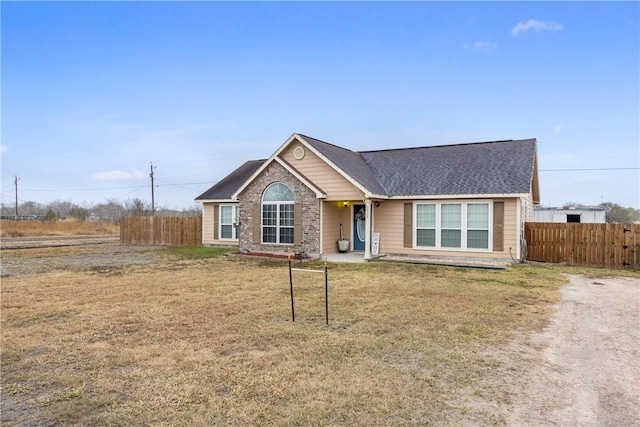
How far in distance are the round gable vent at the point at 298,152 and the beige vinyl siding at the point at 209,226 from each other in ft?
22.8

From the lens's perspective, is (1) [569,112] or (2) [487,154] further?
(1) [569,112]

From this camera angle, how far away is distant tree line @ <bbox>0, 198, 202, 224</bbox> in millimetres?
48156

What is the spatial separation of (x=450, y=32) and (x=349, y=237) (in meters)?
10.5

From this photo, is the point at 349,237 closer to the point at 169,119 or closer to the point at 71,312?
the point at 71,312

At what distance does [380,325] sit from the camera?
6141mm

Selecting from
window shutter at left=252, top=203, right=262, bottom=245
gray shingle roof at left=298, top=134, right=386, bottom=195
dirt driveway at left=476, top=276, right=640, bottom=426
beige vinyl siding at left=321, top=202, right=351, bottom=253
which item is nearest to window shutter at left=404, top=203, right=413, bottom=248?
gray shingle roof at left=298, top=134, right=386, bottom=195

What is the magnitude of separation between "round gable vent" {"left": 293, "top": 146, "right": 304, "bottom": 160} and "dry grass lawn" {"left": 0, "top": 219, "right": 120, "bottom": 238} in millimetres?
28681

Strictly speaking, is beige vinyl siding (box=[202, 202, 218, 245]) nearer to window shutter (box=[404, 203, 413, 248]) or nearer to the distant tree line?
window shutter (box=[404, 203, 413, 248])

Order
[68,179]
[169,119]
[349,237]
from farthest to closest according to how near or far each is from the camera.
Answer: [68,179] < [169,119] < [349,237]

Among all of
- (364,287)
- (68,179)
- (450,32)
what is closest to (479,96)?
(450,32)

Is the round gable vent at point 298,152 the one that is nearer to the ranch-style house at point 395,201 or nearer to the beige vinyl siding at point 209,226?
the ranch-style house at point 395,201

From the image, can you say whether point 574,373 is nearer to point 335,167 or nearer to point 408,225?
point 408,225

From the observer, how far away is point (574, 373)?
4387 millimetres

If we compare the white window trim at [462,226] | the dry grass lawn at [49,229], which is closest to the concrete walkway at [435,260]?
the white window trim at [462,226]
